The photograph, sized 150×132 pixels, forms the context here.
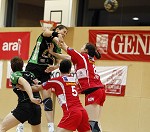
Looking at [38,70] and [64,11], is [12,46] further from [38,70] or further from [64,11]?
[38,70]

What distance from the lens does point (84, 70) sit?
24.7 feet

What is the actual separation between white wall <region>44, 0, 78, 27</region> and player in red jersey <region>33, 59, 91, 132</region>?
6.08 meters

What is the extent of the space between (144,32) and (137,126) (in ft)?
8.12

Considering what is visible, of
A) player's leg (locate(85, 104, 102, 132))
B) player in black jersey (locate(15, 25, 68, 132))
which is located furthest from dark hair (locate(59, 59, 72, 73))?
player's leg (locate(85, 104, 102, 132))

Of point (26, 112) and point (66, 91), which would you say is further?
point (26, 112)

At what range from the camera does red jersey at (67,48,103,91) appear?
747cm

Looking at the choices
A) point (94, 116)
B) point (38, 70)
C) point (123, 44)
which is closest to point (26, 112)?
point (38, 70)

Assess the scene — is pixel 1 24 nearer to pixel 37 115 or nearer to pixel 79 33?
pixel 79 33

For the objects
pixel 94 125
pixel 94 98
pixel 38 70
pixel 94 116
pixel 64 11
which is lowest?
pixel 94 125

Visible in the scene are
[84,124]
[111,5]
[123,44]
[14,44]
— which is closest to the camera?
[84,124]

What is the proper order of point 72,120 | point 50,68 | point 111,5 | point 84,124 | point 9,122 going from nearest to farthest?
point 72,120
point 84,124
point 9,122
point 50,68
point 111,5

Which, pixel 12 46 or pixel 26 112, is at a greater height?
pixel 12 46

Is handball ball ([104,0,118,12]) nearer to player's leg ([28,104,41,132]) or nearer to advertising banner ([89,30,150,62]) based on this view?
advertising banner ([89,30,150,62])

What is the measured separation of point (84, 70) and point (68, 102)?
1202mm
